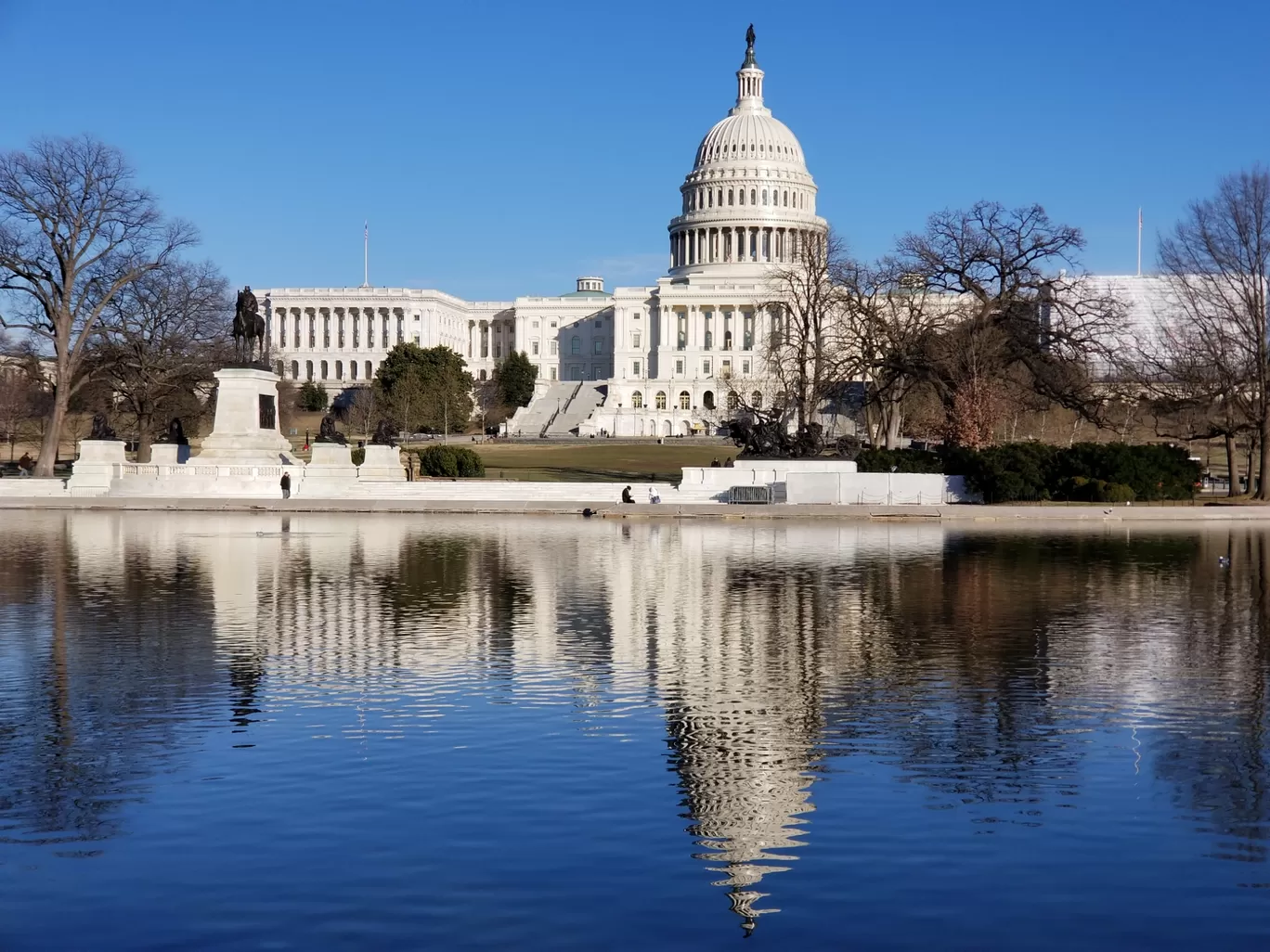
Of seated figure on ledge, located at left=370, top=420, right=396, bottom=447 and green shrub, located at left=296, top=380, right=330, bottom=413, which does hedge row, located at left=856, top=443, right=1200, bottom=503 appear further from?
green shrub, located at left=296, top=380, right=330, bottom=413

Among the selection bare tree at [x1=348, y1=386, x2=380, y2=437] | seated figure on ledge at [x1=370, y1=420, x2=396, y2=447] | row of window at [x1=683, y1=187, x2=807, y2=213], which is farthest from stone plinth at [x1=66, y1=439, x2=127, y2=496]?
row of window at [x1=683, y1=187, x2=807, y2=213]

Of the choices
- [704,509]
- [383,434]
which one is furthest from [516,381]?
[704,509]

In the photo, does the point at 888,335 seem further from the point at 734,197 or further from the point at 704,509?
the point at 734,197

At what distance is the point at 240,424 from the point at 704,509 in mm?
16014

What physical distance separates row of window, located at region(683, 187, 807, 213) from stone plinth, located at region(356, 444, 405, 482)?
364 feet

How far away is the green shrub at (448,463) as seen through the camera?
185 ft

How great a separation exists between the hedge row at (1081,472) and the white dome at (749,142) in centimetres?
11364

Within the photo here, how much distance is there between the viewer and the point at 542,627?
18.8 metres

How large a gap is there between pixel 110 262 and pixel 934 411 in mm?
41847

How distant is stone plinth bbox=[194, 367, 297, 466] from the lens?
4900 centimetres

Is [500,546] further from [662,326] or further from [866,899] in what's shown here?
[662,326]

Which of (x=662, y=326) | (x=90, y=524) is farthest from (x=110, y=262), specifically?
(x=662, y=326)

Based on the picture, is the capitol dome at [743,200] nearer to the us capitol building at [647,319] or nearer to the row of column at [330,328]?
the us capitol building at [647,319]

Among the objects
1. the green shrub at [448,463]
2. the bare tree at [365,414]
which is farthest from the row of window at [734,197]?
the green shrub at [448,463]
